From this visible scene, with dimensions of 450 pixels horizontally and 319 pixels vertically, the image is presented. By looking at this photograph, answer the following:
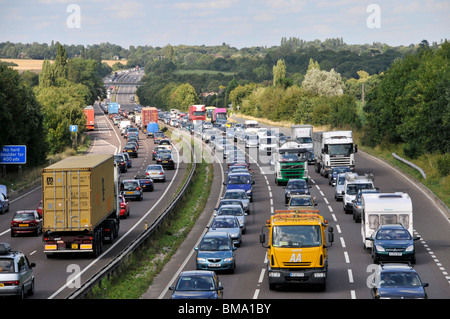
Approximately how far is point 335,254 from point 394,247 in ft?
13.1

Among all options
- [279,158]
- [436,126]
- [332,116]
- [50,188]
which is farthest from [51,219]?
[332,116]

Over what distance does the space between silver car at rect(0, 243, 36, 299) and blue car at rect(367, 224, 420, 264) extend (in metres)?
13.0

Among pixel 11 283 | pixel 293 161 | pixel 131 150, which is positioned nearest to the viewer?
pixel 11 283

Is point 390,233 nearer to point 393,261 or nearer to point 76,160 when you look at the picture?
point 393,261

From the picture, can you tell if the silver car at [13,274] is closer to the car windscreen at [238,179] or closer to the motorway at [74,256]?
the motorway at [74,256]

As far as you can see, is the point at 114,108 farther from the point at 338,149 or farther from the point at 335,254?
the point at 335,254

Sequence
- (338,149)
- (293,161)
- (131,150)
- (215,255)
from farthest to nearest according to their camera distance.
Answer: (131,150)
(338,149)
(293,161)
(215,255)

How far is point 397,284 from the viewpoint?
76.1 ft

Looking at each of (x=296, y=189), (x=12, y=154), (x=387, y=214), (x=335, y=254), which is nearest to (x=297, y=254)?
(x=335, y=254)

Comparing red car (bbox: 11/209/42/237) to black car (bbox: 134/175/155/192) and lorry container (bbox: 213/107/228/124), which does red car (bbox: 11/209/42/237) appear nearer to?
black car (bbox: 134/175/155/192)

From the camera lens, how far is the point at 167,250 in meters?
37.8

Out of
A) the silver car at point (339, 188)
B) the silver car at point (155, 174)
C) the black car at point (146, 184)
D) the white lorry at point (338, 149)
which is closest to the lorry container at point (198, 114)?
the silver car at point (155, 174)

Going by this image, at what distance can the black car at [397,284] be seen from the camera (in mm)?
22500
